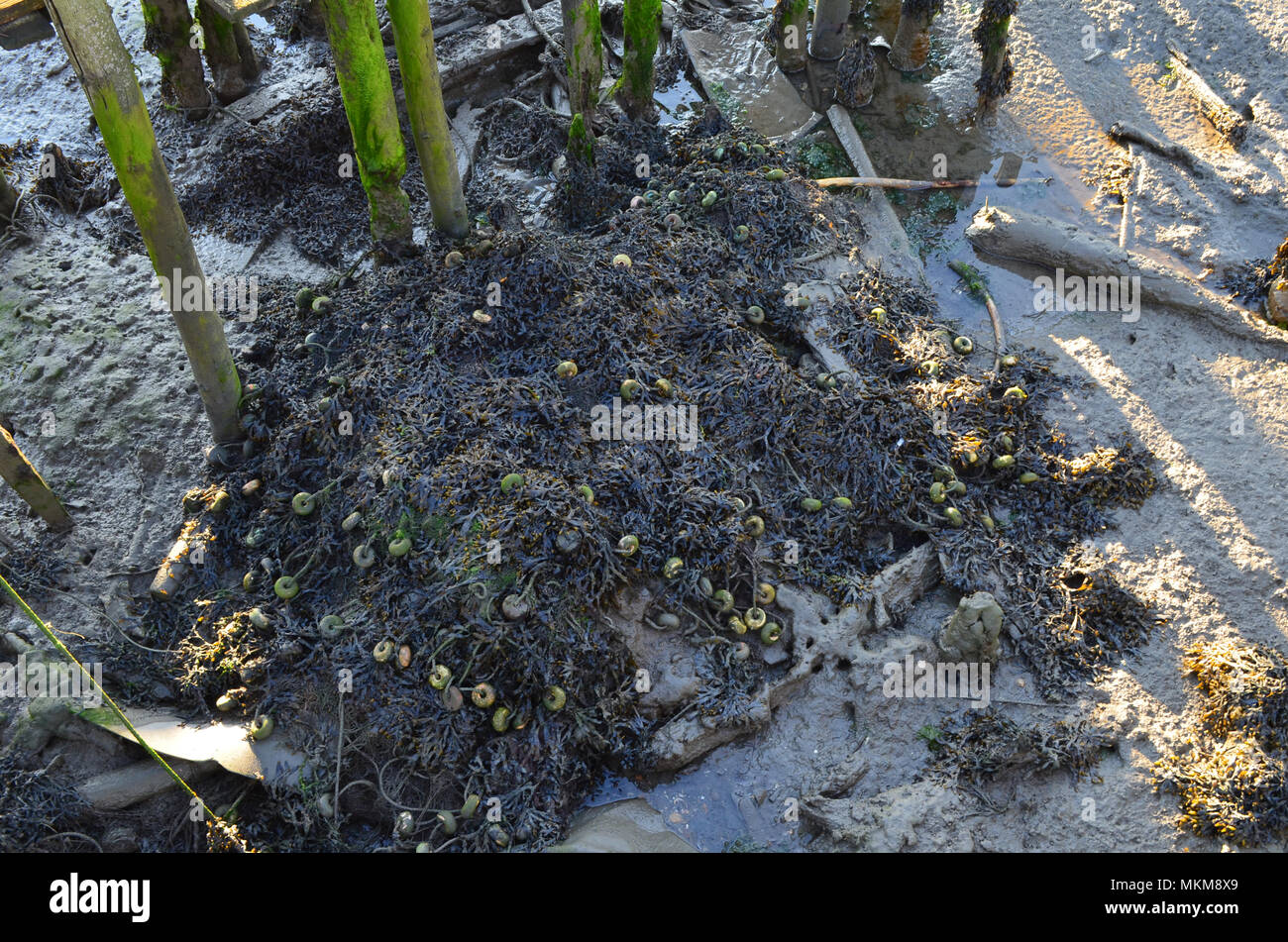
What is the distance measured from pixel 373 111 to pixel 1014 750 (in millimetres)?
6803

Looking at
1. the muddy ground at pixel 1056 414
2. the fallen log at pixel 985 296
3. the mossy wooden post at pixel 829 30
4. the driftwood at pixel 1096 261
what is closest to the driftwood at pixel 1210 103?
the muddy ground at pixel 1056 414

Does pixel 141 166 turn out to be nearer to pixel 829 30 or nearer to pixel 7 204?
pixel 7 204

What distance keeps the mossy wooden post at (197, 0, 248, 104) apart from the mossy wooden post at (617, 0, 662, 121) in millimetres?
4440

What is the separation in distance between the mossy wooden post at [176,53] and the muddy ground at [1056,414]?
0.88m

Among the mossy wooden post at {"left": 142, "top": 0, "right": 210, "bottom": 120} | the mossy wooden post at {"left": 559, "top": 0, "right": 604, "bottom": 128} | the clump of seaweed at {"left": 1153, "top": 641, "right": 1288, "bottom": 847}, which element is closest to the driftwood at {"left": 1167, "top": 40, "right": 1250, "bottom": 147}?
the clump of seaweed at {"left": 1153, "top": 641, "right": 1288, "bottom": 847}

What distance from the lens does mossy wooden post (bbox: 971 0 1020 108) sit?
33.9 ft

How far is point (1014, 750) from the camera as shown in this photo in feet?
20.0

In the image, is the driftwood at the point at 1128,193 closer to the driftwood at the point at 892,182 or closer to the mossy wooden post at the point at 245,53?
the driftwood at the point at 892,182

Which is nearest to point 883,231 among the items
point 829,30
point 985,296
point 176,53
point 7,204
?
point 985,296

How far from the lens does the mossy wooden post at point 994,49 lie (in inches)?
406

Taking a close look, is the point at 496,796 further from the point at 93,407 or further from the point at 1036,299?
the point at 1036,299

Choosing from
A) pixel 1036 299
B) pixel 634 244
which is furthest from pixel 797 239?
pixel 1036 299

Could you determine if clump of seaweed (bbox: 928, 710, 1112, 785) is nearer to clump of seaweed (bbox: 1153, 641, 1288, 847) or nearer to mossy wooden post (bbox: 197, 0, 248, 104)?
clump of seaweed (bbox: 1153, 641, 1288, 847)

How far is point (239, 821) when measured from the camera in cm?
589
